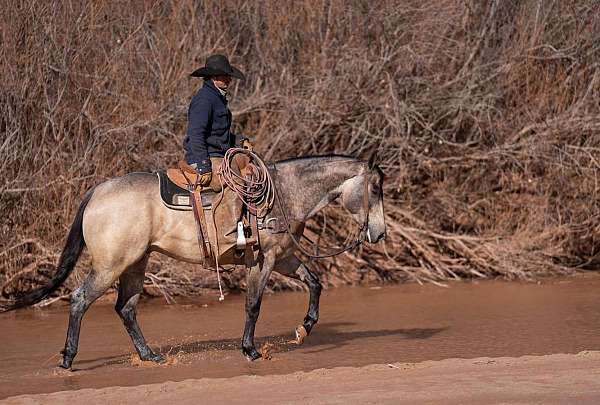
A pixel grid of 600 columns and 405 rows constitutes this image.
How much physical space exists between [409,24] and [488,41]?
1.20m

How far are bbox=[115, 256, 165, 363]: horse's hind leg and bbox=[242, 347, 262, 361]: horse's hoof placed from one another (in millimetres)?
740

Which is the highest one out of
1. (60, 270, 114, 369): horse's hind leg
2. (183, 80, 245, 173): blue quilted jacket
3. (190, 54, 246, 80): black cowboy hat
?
(190, 54, 246, 80): black cowboy hat

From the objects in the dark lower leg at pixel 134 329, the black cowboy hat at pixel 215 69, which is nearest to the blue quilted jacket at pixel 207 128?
the black cowboy hat at pixel 215 69

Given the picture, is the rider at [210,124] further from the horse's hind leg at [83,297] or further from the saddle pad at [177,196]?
the horse's hind leg at [83,297]

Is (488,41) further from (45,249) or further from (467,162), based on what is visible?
(45,249)

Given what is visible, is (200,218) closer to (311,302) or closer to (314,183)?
(314,183)

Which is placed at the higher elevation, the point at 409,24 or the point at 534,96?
the point at 409,24

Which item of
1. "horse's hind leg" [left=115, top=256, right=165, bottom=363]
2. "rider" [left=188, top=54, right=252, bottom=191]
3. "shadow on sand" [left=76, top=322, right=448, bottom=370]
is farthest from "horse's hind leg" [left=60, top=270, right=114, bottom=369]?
"rider" [left=188, top=54, right=252, bottom=191]

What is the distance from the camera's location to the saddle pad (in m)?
8.65

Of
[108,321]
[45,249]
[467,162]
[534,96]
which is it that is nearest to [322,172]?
[108,321]

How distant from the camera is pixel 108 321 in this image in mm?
11320

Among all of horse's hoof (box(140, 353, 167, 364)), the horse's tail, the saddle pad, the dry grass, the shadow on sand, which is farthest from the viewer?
the dry grass

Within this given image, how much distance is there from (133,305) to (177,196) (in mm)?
1089

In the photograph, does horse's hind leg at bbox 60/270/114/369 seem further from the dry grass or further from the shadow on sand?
the dry grass
